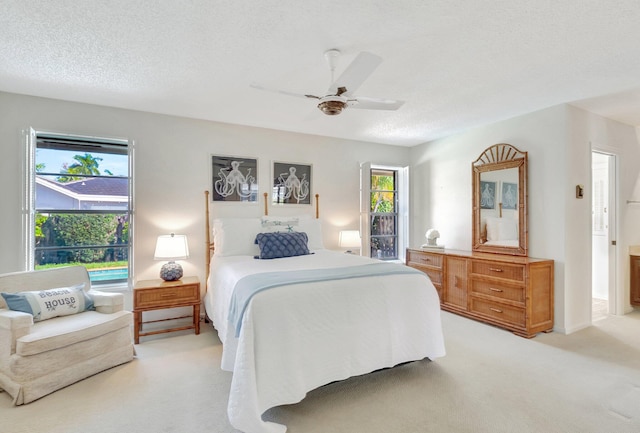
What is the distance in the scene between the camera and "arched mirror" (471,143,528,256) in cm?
384

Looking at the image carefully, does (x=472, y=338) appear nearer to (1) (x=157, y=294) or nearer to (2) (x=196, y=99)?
(1) (x=157, y=294)

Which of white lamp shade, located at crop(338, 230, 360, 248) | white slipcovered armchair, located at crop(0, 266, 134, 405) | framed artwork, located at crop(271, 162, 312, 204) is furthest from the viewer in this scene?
white lamp shade, located at crop(338, 230, 360, 248)

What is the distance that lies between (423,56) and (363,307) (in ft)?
6.48

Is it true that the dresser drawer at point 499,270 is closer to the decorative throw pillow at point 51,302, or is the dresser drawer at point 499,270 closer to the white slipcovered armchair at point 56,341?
the white slipcovered armchair at point 56,341

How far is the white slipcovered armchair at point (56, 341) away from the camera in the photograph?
85.9 inches

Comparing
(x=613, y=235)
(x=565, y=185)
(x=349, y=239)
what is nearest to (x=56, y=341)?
(x=349, y=239)

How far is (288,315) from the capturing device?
2.06 metres

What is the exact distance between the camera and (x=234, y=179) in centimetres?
425

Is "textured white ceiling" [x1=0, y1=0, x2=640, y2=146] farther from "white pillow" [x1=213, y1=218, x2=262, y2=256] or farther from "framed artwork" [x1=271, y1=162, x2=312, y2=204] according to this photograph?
"white pillow" [x1=213, y1=218, x2=262, y2=256]

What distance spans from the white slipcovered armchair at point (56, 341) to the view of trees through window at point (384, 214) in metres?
3.78

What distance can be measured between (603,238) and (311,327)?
4945mm

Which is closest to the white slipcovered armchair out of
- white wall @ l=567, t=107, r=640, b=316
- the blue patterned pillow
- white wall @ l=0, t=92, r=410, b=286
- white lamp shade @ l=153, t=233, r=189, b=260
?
white lamp shade @ l=153, t=233, r=189, b=260

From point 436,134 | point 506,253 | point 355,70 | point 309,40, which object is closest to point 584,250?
point 506,253

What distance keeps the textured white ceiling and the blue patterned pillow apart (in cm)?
148
